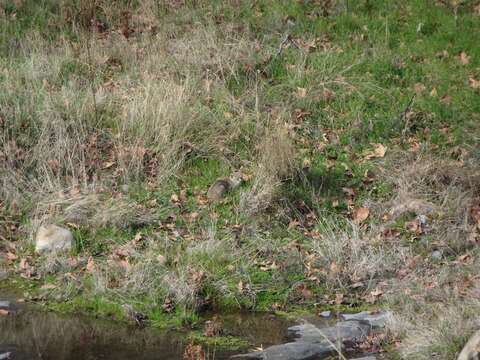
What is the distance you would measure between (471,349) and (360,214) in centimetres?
361

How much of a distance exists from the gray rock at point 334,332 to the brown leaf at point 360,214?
2.05 metres

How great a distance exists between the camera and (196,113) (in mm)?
10836

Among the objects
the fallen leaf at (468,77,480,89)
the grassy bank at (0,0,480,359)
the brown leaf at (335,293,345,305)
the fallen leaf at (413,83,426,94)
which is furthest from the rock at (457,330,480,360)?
the fallen leaf at (468,77,480,89)

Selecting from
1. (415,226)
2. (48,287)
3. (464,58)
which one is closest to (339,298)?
(415,226)

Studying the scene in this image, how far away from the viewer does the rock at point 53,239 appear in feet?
28.7

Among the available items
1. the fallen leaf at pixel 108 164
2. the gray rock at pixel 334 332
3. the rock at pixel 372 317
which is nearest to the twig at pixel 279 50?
the fallen leaf at pixel 108 164

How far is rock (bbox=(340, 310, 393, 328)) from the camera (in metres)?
7.54

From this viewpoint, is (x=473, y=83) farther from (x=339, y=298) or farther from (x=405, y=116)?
(x=339, y=298)

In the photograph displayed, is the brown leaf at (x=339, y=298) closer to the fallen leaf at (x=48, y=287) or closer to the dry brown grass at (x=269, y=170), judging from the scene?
the dry brown grass at (x=269, y=170)

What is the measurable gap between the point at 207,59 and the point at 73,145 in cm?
289

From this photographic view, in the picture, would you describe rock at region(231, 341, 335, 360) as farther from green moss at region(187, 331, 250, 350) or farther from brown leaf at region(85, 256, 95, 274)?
brown leaf at region(85, 256, 95, 274)

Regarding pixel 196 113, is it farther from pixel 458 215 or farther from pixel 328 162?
pixel 458 215

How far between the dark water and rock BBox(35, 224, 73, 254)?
3.25ft

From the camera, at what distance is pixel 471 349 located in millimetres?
6094
